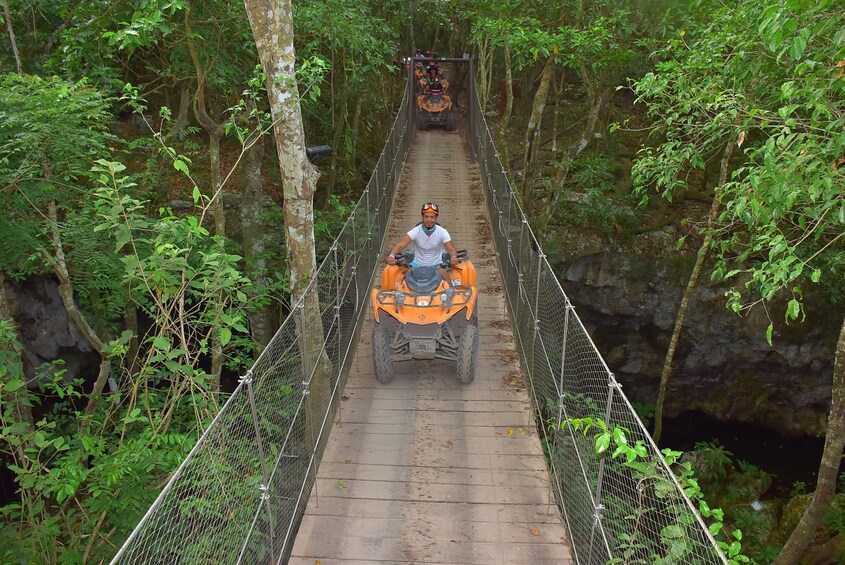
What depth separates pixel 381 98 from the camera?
46.7ft

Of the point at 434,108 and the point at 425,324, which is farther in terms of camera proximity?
the point at 434,108

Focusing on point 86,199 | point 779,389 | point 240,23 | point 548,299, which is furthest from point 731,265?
point 86,199

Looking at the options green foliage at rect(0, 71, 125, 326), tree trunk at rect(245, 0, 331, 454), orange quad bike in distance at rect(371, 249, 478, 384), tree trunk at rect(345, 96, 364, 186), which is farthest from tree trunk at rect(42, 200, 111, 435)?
tree trunk at rect(345, 96, 364, 186)

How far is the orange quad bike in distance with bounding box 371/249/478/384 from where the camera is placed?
568 centimetres

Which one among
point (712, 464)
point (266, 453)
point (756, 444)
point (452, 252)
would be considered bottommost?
point (756, 444)

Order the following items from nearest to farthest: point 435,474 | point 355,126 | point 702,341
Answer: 1. point 435,474
2. point 355,126
3. point 702,341

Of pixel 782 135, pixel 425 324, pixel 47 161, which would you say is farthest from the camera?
pixel 425 324

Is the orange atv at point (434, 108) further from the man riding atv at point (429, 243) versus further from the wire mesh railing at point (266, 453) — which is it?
the man riding atv at point (429, 243)

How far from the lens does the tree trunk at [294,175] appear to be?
4.74 m

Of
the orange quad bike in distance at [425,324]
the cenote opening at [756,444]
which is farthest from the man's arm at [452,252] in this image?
the cenote opening at [756,444]

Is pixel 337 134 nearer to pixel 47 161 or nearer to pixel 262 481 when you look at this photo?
pixel 47 161

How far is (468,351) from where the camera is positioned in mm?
5707

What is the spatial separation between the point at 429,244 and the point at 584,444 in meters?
2.67

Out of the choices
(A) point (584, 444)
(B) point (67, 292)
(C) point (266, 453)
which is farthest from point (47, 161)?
(A) point (584, 444)
